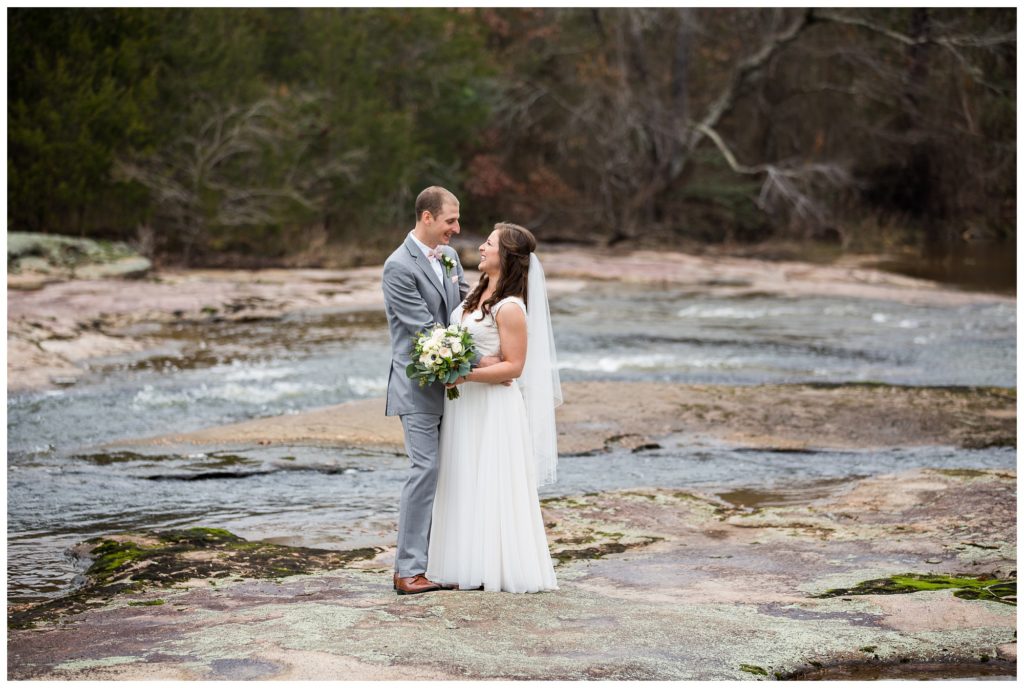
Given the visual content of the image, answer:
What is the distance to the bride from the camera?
19.7 feet

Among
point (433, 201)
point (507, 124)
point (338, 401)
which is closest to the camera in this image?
point (433, 201)

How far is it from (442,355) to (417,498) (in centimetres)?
79

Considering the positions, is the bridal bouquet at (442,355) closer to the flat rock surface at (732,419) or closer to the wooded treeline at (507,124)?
the flat rock surface at (732,419)

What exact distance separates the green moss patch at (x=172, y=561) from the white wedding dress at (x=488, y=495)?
3.74ft

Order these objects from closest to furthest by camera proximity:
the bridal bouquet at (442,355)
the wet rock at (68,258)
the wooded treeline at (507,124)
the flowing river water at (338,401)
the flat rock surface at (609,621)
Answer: the flat rock surface at (609,621) → the bridal bouquet at (442,355) → the flowing river water at (338,401) → the wet rock at (68,258) → the wooded treeline at (507,124)

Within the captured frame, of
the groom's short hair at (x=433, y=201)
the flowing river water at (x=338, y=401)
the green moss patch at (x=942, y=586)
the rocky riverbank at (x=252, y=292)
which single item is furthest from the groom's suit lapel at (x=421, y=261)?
the rocky riverbank at (x=252, y=292)

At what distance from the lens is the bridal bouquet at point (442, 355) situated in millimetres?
5758

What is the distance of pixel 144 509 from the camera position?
8500 mm

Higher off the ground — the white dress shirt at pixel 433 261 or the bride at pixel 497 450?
the white dress shirt at pixel 433 261

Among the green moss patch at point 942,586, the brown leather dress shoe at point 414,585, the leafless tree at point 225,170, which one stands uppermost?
the leafless tree at point 225,170

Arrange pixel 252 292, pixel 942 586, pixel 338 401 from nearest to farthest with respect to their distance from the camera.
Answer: pixel 942 586 → pixel 338 401 → pixel 252 292

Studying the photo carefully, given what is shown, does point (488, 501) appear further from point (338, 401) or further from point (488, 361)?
point (338, 401)

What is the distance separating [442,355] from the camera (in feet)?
18.8

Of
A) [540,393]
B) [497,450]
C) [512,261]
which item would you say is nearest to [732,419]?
[540,393]
